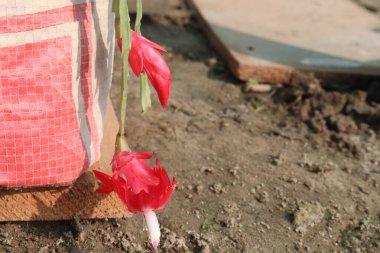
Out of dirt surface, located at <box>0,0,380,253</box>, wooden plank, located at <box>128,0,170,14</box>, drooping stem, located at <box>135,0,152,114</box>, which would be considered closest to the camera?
drooping stem, located at <box>135,0,152,114</box>

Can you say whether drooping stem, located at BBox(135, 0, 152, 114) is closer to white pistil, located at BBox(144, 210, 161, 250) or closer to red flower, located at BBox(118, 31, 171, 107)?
red flower, located at BBox(118, 31, 171, 107)

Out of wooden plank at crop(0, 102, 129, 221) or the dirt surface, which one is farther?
the dirt surface

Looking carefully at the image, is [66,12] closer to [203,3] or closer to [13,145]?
[13,145]

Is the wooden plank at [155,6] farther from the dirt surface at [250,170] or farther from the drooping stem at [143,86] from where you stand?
the drooping stem at [143,86]

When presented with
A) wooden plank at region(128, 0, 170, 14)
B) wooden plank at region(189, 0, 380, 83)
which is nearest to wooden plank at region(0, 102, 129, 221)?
wooden plank at region(189, 0, 380, 83)

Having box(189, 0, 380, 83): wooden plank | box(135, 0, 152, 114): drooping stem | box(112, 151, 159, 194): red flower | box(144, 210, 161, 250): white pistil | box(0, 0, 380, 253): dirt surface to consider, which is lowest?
box(0, 0, 380, 253): dirt surface

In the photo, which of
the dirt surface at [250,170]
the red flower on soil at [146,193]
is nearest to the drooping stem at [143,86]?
the red flower on soil at [146,193]

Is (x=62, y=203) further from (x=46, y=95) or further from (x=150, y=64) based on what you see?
(x=150, y=64)
